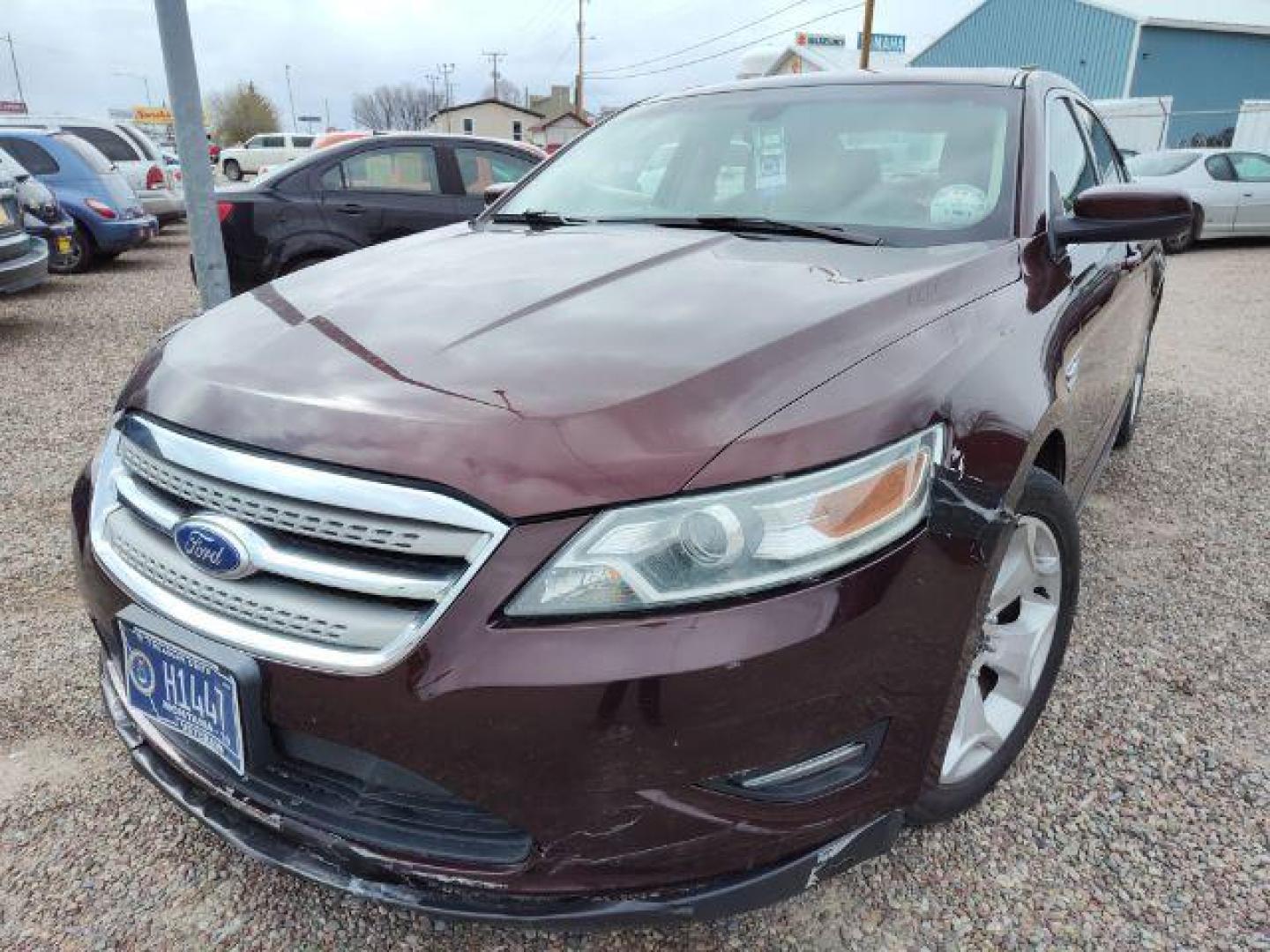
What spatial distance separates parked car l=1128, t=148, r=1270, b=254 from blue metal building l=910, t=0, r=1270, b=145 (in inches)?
461

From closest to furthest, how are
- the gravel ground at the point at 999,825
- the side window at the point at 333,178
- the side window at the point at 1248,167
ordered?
the gravel ground at the point at 999,825 < the side window at the point at 333,178 < the side window at the point at 1248,167

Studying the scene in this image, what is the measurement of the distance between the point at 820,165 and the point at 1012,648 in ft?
4.46

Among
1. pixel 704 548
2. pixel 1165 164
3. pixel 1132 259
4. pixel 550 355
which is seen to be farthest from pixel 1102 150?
pixel 1165 164

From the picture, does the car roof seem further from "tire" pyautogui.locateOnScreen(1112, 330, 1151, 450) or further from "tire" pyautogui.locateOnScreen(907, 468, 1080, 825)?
"tire" pyautogui.locateOnScreen(1112, 330, 1151, 450)

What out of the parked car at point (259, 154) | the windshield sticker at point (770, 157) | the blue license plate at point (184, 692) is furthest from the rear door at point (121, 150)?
the parked car at point (259, 154)

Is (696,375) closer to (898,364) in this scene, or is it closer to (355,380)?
(898,364)

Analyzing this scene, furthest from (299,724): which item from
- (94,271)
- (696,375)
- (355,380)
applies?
(94,271)

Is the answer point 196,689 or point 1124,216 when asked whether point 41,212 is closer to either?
point 196,689

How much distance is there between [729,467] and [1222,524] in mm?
3195

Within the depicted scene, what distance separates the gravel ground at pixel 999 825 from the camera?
1.72m

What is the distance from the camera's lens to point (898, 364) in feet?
4.98

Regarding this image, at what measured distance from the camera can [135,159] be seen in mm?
13445

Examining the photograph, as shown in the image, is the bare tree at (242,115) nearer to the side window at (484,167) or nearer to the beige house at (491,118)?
the beige house at (491,118)

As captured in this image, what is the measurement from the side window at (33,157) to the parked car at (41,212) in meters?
1.42
